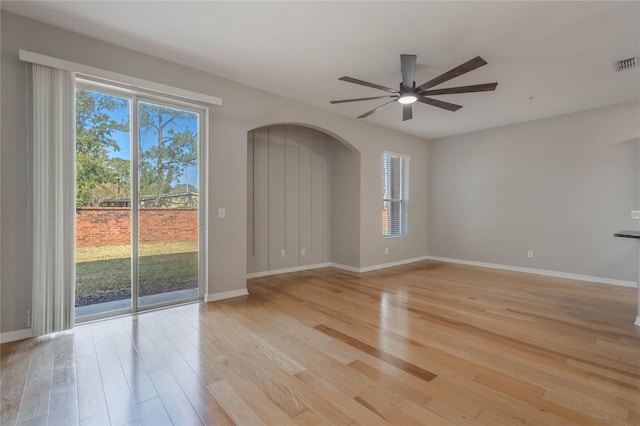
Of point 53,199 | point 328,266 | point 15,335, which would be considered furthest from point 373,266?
point 15,335

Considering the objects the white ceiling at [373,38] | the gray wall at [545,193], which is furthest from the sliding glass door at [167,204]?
the gray wall at [545,193]

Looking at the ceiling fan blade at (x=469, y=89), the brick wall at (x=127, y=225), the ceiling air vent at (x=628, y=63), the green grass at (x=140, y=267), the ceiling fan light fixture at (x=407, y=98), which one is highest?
the ceiling air vent at (x=628, y=63)

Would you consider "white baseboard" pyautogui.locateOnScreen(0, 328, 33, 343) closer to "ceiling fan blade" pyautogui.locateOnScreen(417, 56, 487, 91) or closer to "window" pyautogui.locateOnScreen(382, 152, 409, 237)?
"ceiling fan blade" pyautogui.locateOnScreen(417, 56, 487, 91)

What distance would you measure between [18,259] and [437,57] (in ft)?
14.8

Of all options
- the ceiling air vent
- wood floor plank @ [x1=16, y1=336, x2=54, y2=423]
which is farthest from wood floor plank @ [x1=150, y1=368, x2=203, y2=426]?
the ceiling air vent

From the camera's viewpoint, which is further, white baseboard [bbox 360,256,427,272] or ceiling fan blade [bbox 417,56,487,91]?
white baseboard [bbox 360,256,427,272]

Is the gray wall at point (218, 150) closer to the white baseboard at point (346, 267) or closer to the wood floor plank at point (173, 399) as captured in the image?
the white baseboard at point (346, 267)

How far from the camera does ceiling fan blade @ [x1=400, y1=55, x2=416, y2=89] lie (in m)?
2.65

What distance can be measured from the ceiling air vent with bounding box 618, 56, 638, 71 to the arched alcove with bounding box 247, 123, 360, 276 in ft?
11.7

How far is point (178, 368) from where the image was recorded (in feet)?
7.02

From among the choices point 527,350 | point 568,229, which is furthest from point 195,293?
point 568,229

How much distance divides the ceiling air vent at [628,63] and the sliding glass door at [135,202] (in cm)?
497

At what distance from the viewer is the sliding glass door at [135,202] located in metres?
3.02

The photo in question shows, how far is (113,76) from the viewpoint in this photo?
9.86 ft
